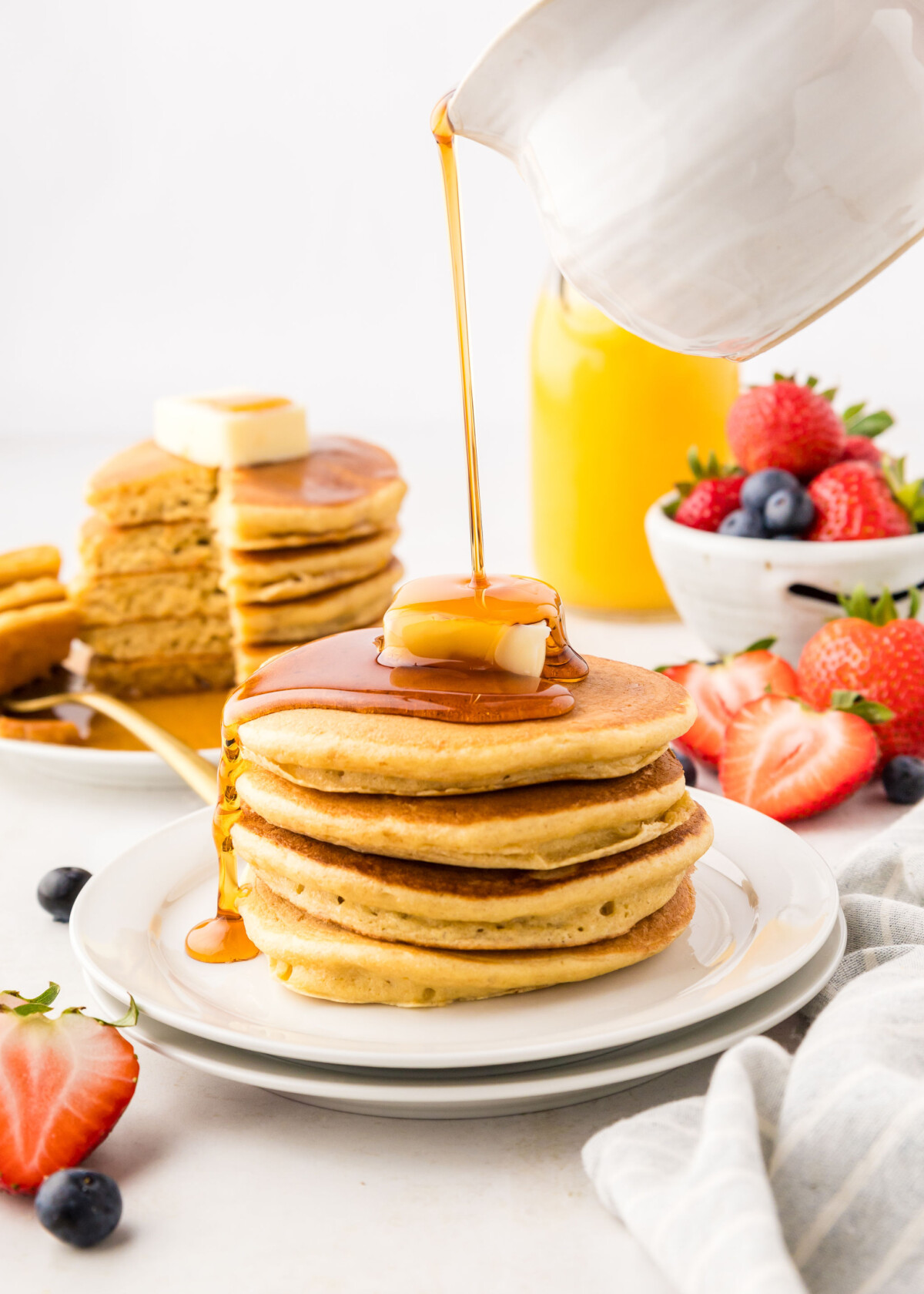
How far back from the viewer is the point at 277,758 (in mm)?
1415

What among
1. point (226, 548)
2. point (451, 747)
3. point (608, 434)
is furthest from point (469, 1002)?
point (608, 434)

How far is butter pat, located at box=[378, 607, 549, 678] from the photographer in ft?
4.80

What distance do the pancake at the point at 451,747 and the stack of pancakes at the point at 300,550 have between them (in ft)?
4.51

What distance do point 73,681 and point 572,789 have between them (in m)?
1.69

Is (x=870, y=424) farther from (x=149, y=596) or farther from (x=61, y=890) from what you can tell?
(x=61, y=890)

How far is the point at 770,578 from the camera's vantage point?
8.39 feet

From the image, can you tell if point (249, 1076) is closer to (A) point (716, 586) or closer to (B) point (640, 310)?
(B) point (640, 310)

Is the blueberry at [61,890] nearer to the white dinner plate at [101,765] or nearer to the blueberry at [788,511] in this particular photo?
the white dinner plate at [101,765]

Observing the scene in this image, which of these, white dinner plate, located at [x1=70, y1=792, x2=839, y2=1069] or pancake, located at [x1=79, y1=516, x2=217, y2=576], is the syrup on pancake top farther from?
pancake, located at [x1=79, y1=516, x2=217, y2=576]

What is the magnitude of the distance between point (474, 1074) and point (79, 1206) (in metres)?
0.36

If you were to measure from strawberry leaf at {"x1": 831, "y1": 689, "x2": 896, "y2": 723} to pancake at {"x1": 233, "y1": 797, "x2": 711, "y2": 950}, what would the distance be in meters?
0.85

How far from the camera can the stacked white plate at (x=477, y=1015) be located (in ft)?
4.05

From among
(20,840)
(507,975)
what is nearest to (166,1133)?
(507,975)

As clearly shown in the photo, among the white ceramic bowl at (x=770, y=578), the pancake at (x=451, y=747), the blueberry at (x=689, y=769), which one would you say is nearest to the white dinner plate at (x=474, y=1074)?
the pancake at (x=451, y=747)
